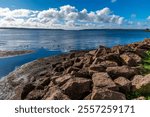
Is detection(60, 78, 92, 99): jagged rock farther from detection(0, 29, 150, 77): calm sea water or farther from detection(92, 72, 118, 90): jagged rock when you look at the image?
detection(0, 29, 150, 77): calm sea water

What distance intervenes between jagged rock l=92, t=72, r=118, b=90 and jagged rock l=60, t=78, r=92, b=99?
0.35 m

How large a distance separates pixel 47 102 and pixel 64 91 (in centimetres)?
306

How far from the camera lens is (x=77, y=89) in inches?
444

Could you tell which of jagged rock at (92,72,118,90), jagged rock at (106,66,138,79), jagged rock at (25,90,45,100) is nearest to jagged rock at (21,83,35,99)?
jagged rock at (25,90,45,100)

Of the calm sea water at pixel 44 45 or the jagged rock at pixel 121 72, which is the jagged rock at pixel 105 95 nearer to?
the jagged rock at pixel 121 72

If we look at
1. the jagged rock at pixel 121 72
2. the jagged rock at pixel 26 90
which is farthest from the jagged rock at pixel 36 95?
the jagged rock at pixel 121 72

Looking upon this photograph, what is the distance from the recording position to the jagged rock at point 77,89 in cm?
1120

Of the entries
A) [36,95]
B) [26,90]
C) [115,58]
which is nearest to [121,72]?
[115,58]

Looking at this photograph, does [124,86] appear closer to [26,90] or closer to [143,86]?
[143,86]

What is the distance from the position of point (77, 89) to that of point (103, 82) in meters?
0.99

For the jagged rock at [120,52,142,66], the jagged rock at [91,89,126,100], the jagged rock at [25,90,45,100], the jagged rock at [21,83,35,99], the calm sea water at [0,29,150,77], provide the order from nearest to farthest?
1. the jagged rock at [91,89,126,100]
2. the jagged rock at [25,90,45,100]
3. the jagged rock at [21,83,35,99]
4. the jagged rock at [120,52,142,66]
5. the calm sea water at [0,29,150,77]

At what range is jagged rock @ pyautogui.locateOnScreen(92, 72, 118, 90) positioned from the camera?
1087cm

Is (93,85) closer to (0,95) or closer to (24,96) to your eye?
(24,96)

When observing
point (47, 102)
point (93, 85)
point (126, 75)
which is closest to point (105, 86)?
point (93, 85)
